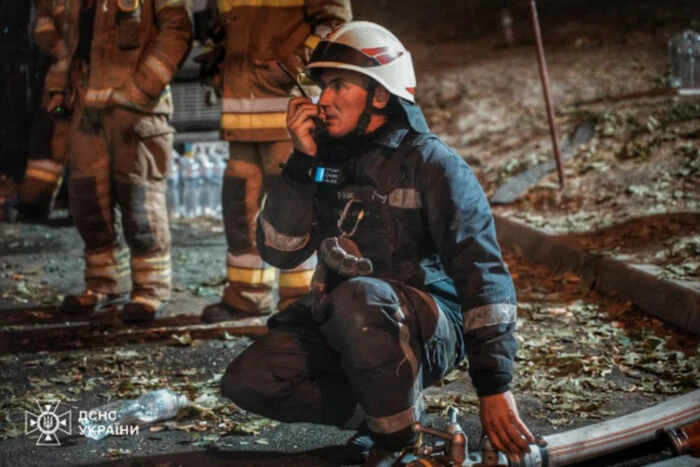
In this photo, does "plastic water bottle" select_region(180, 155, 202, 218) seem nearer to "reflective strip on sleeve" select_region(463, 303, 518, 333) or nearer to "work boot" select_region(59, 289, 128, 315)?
"work boot" select_region(59, 289, 128, 315)

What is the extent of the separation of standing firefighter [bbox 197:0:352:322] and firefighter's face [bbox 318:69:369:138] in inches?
80.5

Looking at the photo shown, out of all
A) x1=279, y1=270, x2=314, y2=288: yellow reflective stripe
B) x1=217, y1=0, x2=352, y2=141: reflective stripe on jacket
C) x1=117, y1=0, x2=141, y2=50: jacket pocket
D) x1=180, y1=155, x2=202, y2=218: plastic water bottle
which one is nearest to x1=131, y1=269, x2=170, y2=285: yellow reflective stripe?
x1=279, y1=270, x2=314, y2=288: yellow reflective stripe

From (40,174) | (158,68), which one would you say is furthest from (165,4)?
(40,174)

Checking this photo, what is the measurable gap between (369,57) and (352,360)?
120 centimetres

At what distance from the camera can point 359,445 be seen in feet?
13.0

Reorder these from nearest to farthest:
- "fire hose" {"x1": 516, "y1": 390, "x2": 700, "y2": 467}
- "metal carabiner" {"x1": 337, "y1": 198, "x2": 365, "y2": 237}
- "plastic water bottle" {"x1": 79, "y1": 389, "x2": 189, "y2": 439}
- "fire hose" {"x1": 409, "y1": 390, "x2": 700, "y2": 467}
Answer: "fire hose" {"x1": 409, "y1": 390, "x2": 700, "y2": 467} → "fire hose" {"x1": 516, "y1": 390, "x2": 700, "y2": 467} → "metal carabiner" {"x1": 337, "y1": 198, "x2": 365, "y2": 237} → "plastic water bottle" {"x1": 79, "y1": 389, "x2": 189, "y2": 439}

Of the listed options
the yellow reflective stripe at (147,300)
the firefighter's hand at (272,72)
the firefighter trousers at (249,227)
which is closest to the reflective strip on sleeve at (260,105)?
the firefighter's hand at (272,72)

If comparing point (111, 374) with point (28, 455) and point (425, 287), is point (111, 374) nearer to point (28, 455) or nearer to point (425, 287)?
point (28, 455)

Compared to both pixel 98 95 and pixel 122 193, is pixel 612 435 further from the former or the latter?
pixel 98 95

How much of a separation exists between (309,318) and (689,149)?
544 centimetres

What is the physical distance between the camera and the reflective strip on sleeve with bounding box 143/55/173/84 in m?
6.11

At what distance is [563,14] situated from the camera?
17.2 m

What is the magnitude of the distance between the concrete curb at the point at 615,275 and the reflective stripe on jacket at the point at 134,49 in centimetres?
304

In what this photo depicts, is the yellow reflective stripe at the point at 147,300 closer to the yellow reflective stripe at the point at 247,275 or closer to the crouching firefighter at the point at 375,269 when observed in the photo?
the yellow reflective stripe at the point at 247,275
